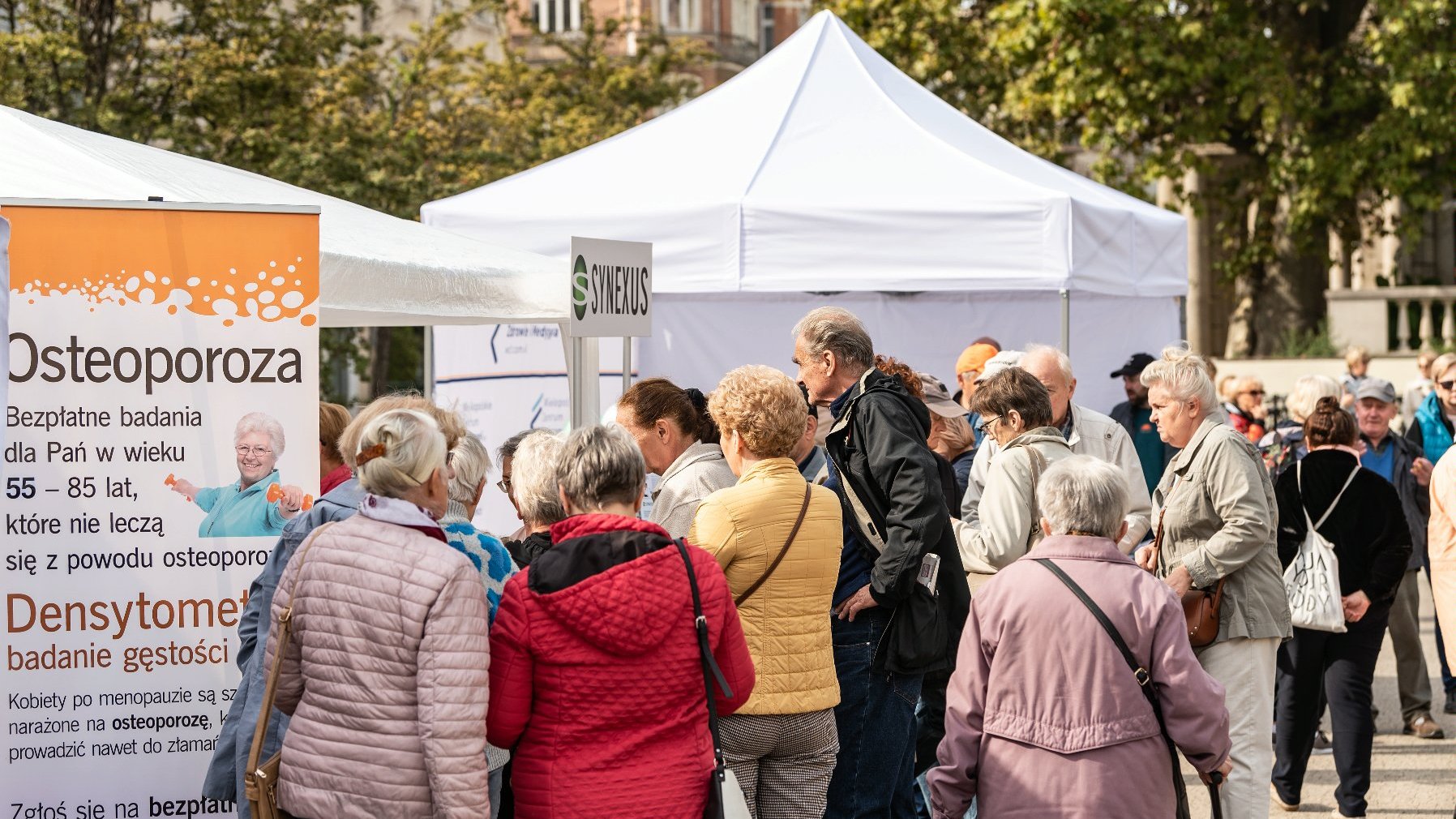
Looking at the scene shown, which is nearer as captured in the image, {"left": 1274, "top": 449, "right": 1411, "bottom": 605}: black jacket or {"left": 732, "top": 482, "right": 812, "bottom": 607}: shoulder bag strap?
{"left": 732, "top": 482, "right": 812, "bottom": 607}: shoulder bag strap

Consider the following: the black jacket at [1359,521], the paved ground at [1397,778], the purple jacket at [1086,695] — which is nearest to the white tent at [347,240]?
the purple jacket at [1086,695]

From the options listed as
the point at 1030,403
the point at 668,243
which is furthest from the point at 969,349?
the point at 1030,403

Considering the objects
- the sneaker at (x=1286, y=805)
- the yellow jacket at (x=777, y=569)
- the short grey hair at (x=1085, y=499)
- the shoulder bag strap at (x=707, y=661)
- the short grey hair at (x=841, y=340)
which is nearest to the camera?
the shoulder bag strap at (x=707, y=661)

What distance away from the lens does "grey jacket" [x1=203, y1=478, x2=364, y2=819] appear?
386cm

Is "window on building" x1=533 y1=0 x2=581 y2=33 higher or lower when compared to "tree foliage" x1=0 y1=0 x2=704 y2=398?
higher

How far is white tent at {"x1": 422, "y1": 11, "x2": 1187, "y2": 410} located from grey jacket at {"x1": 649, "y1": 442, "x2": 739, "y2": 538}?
320 cm

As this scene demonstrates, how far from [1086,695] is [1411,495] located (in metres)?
5.69

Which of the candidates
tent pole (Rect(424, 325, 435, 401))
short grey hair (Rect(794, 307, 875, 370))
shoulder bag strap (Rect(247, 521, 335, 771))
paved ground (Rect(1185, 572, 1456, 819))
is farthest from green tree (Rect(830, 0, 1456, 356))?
shoulder bag strap (Rect(247, 521, 335, 771))

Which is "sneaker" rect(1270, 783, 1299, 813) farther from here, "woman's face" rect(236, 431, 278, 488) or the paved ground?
"woman's face" rect(236, 431, 278, 488)

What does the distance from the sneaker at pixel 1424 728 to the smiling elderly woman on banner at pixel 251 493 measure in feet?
19.5

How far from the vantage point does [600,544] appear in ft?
11.4

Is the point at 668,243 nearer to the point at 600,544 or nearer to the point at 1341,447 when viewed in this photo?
the point at 1341,447

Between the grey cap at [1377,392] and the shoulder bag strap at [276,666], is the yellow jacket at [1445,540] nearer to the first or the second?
the grey cap at [1377,392]

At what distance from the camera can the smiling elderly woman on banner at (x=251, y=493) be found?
14.4 ft
